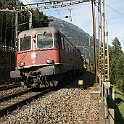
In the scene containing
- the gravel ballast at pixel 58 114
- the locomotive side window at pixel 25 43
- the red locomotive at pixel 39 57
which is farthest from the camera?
the locomotive side window at pixel 25 43

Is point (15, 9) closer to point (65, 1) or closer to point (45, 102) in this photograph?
point (65, 1)

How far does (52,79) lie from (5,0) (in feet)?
130

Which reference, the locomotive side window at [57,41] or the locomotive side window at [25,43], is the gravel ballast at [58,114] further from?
the locomotive side window at [25,43]

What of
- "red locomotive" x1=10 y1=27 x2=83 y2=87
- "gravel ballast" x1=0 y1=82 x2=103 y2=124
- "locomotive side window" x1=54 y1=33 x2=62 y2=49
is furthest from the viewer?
"locomotive side window" x1=54 y1=33 x2=62 y2=49

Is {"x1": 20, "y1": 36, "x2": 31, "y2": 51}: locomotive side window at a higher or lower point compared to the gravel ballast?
higher

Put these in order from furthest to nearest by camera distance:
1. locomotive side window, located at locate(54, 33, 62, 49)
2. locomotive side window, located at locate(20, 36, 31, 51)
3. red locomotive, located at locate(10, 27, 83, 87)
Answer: locomotive side window, located at locate(20, 36, 31, 51), locomotive side window, located at locate(54, 33, 62, 49), red locomotive, located at locate(10, 27, 83, 87)

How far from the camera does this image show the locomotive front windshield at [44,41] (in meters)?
17.8

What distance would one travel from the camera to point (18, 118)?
370 inches

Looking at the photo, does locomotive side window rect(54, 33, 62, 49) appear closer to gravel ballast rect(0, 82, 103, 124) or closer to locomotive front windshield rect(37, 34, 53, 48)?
locomotive front windshield rect(37, 34, 53, 48)

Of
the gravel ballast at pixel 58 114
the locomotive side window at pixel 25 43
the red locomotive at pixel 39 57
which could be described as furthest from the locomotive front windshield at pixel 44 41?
the gravel ballast at pixel 58 114

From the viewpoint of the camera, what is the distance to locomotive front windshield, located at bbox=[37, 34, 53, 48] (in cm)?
1780

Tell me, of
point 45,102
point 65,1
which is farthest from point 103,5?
point 65,1

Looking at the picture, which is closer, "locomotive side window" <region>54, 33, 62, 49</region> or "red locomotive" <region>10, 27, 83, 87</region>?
"red locomotive" <region>10, 27, 83, 87</region>

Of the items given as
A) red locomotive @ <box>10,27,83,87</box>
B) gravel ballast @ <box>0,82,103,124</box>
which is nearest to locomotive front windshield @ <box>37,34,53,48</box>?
red locomotive @ <box>10,27,83,87</box>
